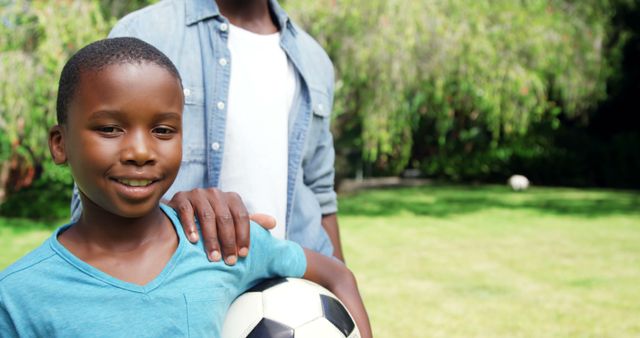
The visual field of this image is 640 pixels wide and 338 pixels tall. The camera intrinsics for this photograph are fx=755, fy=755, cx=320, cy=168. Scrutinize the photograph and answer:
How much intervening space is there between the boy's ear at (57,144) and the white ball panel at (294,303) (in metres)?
Result: 0.62

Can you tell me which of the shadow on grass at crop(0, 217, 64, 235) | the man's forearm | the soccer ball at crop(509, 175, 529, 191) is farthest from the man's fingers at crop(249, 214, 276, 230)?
the soccer ball at crop(509, 175, 529, 191)

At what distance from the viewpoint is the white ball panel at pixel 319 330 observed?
1.98m

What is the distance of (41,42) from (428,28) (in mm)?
5147

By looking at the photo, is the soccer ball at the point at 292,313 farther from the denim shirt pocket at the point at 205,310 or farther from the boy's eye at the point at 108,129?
the boy's eye at the point at 108,129

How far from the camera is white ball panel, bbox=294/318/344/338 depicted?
6.50ft

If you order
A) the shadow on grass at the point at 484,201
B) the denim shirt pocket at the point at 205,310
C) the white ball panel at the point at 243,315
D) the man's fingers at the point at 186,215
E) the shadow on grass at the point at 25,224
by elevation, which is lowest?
the shadow on grass at the point at 484,201

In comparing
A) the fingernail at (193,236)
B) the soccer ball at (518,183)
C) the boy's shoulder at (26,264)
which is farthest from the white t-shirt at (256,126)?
the soccer ball at (518,183)

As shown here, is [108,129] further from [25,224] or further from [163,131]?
[25,224]

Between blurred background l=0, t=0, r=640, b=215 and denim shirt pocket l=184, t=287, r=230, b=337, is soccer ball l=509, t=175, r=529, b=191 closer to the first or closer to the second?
blurred background l=0, t=0, r=640, b=215

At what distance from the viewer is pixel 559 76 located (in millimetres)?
13555

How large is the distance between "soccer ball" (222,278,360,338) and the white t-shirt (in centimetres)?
34

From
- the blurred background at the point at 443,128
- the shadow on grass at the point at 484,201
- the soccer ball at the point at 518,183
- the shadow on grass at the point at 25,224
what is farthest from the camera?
the soccer ball at the point at 518,183

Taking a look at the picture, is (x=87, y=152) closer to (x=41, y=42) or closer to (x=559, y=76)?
(x=41, y=42)

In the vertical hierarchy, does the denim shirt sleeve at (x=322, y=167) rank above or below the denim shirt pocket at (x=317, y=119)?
below
